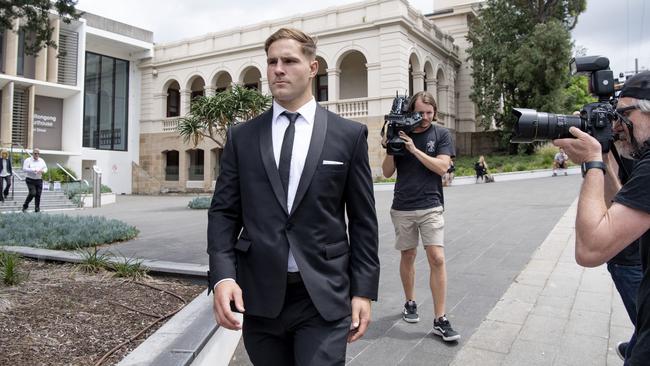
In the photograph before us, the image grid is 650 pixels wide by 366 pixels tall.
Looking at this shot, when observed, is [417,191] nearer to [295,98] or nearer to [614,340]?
[614,340]

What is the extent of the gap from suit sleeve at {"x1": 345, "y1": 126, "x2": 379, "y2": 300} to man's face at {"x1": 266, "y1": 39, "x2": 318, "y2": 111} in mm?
335

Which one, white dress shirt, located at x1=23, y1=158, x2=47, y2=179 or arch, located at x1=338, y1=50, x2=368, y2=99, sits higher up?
arch, located at x1=338, y1=50, x2=368, y2=99

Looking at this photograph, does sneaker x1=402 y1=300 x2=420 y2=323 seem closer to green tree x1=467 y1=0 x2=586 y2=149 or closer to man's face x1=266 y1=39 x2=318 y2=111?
man's face x1=266 y1=39 x2=318 y2=111

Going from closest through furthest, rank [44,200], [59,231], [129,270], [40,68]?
1. [129,270]
2. [59,231]
3. [44,200]
4. [40,68]

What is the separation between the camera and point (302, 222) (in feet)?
6.08

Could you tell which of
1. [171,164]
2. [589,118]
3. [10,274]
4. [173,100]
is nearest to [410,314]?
[589,118]

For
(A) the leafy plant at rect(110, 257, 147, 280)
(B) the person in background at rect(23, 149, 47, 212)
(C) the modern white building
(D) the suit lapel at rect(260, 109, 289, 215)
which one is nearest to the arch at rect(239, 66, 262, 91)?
(C) the modern white building

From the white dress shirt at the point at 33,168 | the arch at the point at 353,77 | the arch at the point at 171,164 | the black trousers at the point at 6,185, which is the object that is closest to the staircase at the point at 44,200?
the black trousers at the point at 6,185

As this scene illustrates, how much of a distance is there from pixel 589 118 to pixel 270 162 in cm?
137

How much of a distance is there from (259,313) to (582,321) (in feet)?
11.1

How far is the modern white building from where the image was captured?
23025mm

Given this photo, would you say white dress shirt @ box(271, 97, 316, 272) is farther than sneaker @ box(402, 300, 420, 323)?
No

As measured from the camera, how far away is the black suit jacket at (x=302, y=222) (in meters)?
1.84

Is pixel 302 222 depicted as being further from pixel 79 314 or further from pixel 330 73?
pixel 330 73
